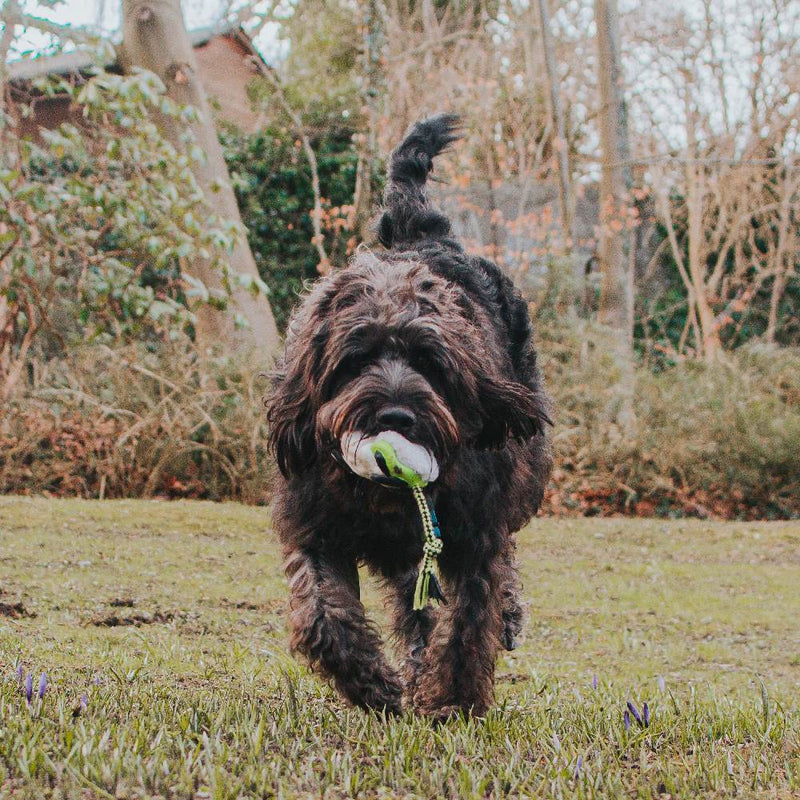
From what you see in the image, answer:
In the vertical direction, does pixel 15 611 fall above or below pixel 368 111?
below

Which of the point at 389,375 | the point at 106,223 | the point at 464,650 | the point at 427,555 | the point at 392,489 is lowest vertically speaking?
the point at 464,650

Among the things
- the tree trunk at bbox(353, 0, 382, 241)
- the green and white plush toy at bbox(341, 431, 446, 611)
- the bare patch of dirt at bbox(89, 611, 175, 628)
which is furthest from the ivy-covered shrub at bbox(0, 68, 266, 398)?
the green and white plush toy at bbox(341, 431, 446, 611)

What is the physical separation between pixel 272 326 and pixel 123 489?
3063 mm

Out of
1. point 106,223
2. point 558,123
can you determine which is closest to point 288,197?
point 558,123

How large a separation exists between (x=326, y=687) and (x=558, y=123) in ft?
37.2

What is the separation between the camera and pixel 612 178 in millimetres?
13203

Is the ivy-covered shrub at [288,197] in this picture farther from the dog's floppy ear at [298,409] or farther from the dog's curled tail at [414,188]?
the dog's floppy ear at [298,409]

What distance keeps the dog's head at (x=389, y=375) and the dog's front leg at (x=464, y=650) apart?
0.49 meters

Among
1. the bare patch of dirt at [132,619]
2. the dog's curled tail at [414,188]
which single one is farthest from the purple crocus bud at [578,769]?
the bare patch of dirt at [132,619]

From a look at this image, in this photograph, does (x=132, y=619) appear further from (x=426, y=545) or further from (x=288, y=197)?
(x=288, y=197)

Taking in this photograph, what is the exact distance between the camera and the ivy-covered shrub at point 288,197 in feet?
51.1

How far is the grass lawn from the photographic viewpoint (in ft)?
8.33

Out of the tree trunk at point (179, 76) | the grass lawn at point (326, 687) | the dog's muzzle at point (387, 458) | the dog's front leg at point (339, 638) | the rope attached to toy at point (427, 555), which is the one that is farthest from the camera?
the tree trunk at point (179, 76)

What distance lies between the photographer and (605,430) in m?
11.1
